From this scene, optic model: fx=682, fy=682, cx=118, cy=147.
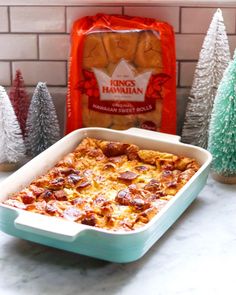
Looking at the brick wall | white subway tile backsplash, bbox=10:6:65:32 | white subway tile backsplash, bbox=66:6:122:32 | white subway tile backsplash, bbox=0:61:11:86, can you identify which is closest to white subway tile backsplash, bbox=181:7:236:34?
the brick wall

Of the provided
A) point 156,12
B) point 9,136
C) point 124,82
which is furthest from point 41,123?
point 156,12

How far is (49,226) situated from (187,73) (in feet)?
1.64

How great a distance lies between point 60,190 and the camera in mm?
1041

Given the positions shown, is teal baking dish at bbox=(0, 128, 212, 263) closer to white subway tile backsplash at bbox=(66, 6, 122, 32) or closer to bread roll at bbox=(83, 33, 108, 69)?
bread roll at bbox=(83, 33, 108, 69)

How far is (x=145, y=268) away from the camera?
937 millimetres

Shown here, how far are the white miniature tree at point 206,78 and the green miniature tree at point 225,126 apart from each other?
0.17ft

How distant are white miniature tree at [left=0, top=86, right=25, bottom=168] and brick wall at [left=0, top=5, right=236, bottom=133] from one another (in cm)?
15

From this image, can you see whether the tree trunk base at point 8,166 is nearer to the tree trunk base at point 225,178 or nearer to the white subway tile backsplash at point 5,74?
the white subway tile backsplash at point 5,74

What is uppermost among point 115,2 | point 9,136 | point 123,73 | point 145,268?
point 115,2

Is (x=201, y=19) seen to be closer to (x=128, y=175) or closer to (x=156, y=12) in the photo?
(x=156, y=12)

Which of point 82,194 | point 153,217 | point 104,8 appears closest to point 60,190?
point 82,194

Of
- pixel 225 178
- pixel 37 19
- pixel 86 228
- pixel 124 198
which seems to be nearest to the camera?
pixel 86 228

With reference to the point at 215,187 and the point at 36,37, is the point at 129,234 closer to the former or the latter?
the point at 215,187

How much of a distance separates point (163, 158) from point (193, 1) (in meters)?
0.30
